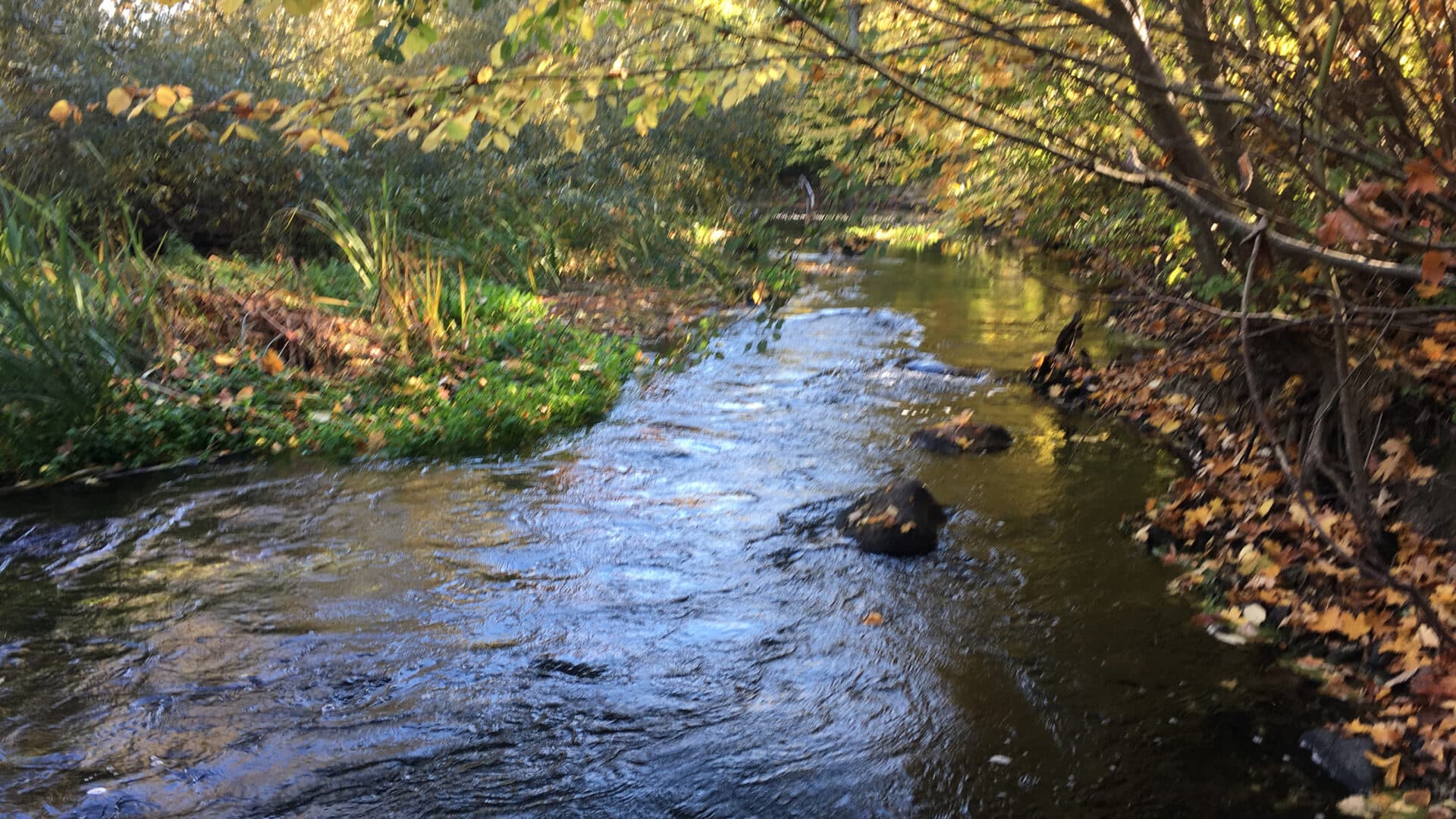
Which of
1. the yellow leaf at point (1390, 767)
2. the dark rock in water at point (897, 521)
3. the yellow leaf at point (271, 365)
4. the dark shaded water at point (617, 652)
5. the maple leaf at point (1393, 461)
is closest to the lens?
the yellow leaf at point (1390, 767)

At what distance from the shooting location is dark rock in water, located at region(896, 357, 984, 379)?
9.97m

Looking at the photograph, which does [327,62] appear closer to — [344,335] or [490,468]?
[344,335]

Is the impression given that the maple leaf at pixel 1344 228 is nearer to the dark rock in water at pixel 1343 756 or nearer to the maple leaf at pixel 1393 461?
the dark rock in water at pixel 1343 756

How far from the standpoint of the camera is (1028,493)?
21.8 ft

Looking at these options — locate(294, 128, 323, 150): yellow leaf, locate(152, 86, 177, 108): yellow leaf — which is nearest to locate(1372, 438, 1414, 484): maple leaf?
locate(294, 128, 323, 150): yellow leaf

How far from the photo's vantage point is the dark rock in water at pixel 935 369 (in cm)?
997

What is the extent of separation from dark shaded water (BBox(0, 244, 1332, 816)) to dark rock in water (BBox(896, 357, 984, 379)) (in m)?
2.41

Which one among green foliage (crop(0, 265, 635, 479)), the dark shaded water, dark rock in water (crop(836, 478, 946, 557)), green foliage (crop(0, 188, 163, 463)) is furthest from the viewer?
green foliage (crop(0, 265, 635, 479))

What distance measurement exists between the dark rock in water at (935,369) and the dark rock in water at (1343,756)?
245 inches

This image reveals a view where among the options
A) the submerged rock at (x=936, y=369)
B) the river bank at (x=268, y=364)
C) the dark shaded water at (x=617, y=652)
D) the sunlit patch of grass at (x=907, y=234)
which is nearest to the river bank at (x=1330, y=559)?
the dark shaded water at (x=617, y=652)

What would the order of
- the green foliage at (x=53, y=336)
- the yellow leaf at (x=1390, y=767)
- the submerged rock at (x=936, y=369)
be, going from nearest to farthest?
the yellow leaf at (x=1390, y=767)
the green foliage at (x=53, y=336)
the submerged rock at (x=936, y=369)

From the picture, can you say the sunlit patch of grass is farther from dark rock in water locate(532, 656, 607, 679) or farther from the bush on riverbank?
dark rock in water locate(532, 656, 607, 679)

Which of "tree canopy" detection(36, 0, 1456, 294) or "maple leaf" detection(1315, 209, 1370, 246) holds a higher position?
"tree canopy" detection(36, 0, 1456, 294)

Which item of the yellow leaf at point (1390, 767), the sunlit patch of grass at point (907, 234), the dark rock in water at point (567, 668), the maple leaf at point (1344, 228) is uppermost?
the maple leaf at point (1344, 228)
